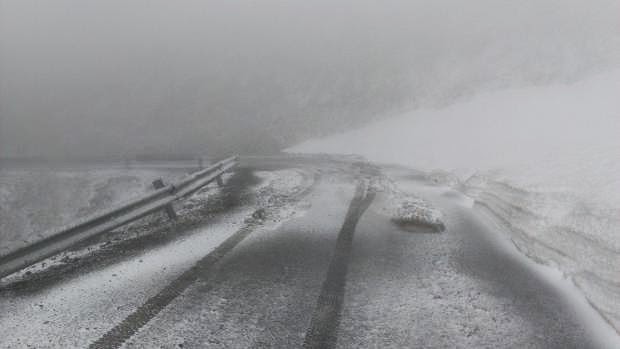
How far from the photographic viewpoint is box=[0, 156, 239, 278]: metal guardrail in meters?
5.24

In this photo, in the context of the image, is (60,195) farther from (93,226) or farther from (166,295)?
(166,295)

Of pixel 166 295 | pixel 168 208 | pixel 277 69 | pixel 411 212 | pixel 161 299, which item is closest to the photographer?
pixel 161 299

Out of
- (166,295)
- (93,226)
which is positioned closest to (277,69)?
(93,226)

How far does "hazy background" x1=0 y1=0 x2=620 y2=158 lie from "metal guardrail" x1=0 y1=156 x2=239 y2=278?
18.7 metres

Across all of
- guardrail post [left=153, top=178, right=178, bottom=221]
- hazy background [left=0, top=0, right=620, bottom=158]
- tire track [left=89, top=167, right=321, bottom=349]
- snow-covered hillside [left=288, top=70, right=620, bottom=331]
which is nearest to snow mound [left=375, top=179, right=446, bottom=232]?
snow-covered hillside [left=288, top=70, right=620, bottom=331]

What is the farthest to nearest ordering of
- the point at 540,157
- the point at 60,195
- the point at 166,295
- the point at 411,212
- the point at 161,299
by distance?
1. the point at 60,195
2. the point at 540,157
3. the point at 411,212
4. the point at 166,295
5. the point at 161,299

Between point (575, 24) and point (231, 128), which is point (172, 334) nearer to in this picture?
point (231, 128)

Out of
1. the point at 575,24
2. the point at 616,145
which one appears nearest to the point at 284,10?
the point at 575,24

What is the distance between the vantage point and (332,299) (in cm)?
495

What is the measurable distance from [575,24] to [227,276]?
2889 centimetres

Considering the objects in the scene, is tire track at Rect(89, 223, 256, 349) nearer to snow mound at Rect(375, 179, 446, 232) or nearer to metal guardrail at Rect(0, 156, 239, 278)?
metal guardrail at Rect(0, 156, 239, 278)

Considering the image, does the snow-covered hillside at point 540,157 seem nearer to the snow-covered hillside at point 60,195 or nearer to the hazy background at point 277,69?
the hazy background at point 277,69

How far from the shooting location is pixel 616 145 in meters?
9.77

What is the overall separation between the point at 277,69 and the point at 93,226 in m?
29.9
